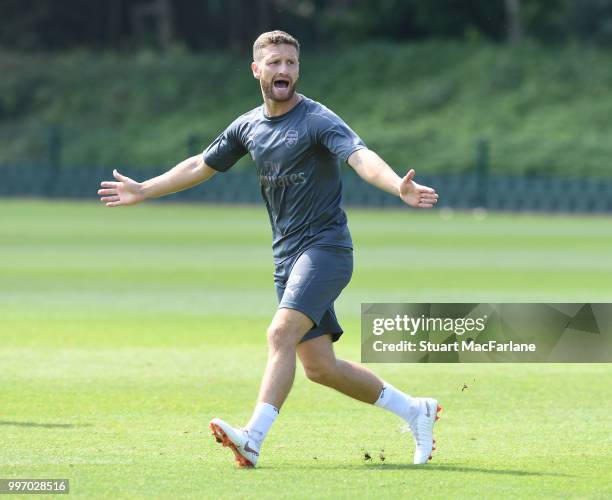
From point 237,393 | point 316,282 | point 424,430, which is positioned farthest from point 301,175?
point 237,393

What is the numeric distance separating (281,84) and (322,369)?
1.56 m

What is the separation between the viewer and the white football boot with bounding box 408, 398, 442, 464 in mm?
8562

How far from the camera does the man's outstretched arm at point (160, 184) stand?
9.04 meters

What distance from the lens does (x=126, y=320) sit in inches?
689

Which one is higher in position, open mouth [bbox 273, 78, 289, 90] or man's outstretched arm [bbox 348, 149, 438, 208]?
open mouth [bbox 273, 78, 289, 90]

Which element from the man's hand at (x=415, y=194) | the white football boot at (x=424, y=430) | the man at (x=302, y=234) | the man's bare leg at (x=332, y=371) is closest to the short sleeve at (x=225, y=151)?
the man at (x=302, y=234)

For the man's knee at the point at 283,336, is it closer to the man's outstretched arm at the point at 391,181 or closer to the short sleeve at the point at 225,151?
the man's outstretched arm at the point at 391,181

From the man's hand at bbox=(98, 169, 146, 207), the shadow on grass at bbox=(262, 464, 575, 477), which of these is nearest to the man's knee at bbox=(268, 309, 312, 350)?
the shadow on grass at bbox=(262, 464, 575, 477)

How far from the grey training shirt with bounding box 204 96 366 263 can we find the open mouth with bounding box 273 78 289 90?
172 millimetres

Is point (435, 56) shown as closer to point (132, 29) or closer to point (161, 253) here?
point (132, 29)

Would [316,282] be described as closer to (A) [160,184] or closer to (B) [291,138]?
(B) [291,138]

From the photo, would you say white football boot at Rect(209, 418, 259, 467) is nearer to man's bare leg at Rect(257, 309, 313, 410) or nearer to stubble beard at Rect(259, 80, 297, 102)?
man's bare leg at Rect(257, 309, 313, 410)

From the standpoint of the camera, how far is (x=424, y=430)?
865 centimetres

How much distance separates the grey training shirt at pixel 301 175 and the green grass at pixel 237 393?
124 cm
